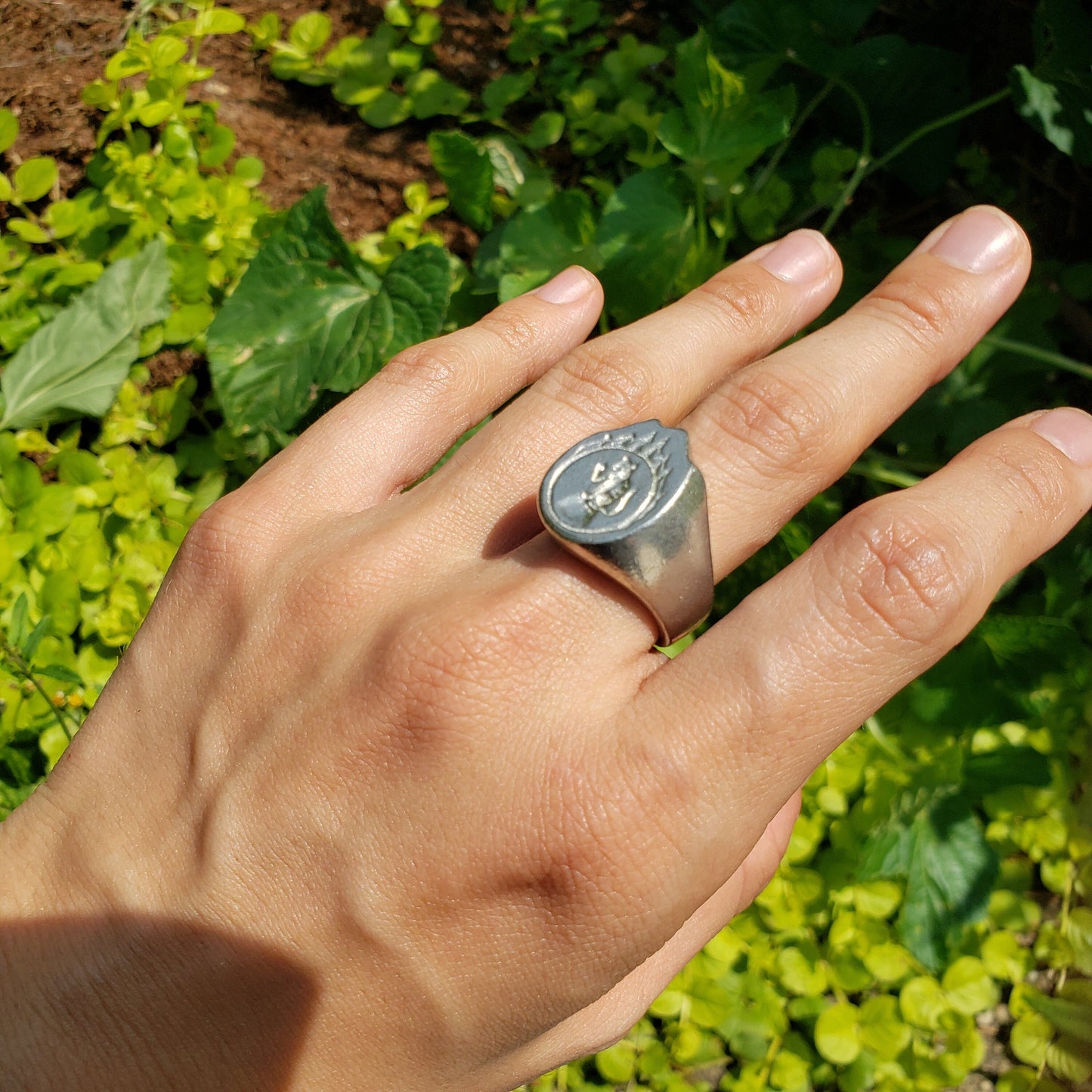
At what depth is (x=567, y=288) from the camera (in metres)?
1.88

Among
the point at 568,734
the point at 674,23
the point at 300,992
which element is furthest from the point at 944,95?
the point at 300,992

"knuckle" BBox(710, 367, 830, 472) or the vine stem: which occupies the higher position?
"knuckle" BBox(710, 367, 830, 472)

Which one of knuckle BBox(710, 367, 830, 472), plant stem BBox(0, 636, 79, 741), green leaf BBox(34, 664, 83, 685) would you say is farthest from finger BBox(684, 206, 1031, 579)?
plant stem BBox(0, 636, 79, 741)

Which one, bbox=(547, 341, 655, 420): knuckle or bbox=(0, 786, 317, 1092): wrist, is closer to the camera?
bbox=(0, 786, 317, 1092): wrist

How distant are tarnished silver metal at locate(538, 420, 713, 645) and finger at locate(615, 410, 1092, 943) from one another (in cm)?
8

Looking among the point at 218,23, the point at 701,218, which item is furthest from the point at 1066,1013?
the point at 218,23

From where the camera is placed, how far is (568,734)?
129 centimetres

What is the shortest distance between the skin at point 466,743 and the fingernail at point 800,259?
0.20 meters

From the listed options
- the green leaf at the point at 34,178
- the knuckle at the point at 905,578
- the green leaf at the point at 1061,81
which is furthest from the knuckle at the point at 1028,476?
the green leaf at the point at 34,178

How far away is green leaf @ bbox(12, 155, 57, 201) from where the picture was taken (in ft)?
8.57

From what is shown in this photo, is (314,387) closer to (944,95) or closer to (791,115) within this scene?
(791,115)

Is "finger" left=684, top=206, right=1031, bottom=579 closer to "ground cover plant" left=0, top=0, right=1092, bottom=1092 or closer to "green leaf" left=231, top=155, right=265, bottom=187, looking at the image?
"ground cover plant" left=0, top=0, right=1092, bottom=1092

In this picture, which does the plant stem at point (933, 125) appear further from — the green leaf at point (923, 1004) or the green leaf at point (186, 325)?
the green leaf at point (923, 1004)

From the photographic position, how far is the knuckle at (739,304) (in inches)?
68.4
